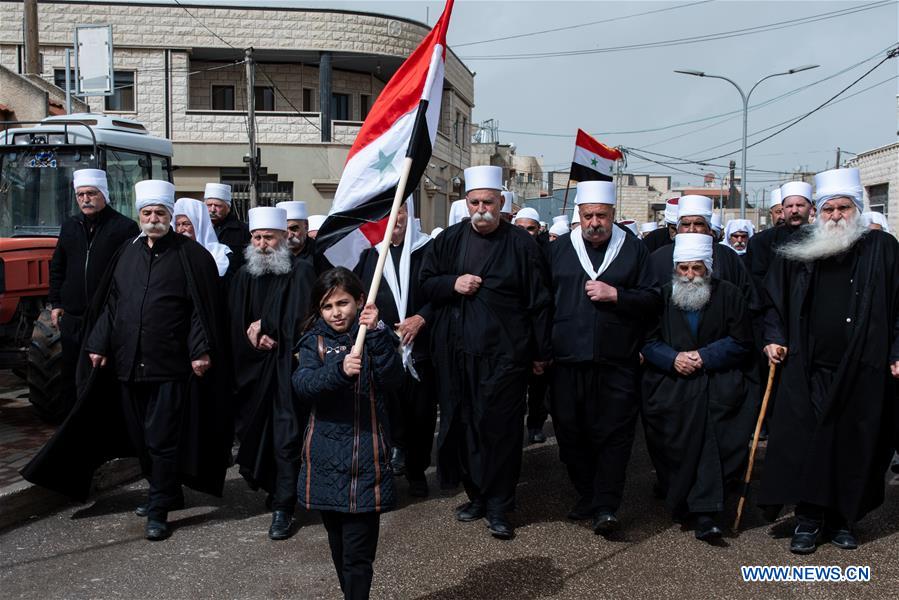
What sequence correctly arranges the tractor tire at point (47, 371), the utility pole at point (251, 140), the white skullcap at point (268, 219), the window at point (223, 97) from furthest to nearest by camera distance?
the window at point (223, 97)
the utility pole at point (251, 140)
the tractor tire at point (47, 371)
the white skullcap at point (268, 219)

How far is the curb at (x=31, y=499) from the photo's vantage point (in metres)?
6.23

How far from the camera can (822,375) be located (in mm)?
5938

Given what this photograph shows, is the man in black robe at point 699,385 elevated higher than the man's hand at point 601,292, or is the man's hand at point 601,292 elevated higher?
the man's hand at point 601,292

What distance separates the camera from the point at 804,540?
225 inches

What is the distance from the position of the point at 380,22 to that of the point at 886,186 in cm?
1754

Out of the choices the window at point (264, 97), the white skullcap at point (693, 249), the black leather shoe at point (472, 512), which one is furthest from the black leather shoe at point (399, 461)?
the window at point (264, 97)

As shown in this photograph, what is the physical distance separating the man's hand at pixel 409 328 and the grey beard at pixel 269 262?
0.83 meters

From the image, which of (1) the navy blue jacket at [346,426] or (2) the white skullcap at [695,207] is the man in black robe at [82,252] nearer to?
(1) the navy blue jacket at [346,426]

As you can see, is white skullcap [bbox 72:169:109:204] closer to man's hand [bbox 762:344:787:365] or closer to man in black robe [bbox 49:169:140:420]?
man in black robe [bbox 49:169:140:420]

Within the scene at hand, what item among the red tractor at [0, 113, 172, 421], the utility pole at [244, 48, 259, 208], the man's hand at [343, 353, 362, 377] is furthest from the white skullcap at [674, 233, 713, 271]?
the utility pole at [244, 48, 259, 208]

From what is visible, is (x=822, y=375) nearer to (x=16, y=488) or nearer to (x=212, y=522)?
(x=212, y=522)

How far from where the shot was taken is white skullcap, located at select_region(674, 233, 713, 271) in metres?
6.21

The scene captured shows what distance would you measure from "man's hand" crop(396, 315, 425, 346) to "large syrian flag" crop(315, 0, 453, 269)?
1.23 meters

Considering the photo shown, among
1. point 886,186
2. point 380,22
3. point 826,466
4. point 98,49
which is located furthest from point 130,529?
point 886,186
